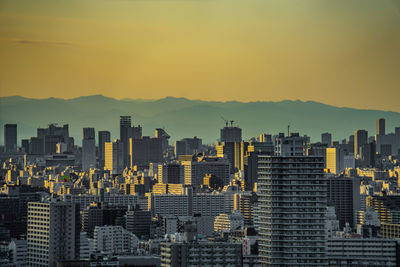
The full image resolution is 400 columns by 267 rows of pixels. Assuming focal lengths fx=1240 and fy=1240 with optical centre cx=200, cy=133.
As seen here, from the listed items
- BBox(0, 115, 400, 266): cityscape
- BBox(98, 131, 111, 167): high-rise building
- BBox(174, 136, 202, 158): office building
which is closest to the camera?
BBox(0, 115, 400, 266): cityscape

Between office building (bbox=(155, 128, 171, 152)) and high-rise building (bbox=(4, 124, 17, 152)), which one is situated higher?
office building (bbox=(155, 128, 171, 152))

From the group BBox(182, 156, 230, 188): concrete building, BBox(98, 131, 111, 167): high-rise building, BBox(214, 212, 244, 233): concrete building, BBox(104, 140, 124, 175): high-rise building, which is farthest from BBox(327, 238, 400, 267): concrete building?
BBox(104, 140, 124, 175): high-rise building

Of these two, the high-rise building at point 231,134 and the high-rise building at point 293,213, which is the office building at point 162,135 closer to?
the high-rise building at point 231,134

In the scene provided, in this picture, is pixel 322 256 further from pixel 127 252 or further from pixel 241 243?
pixel 127 252

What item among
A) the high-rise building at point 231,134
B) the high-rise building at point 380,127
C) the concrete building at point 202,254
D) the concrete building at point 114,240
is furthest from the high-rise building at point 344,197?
the high-rise building at point 231,134

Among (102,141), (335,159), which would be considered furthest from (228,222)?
(102,141)

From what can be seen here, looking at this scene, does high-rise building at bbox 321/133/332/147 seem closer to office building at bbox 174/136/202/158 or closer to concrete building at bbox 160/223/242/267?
office building at bbox 174/136/202/158

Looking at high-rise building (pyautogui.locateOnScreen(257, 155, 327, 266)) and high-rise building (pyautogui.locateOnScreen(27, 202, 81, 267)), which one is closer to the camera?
high-rise building (pyautogui.locateOnScreen(257, 155, 327, 266))
